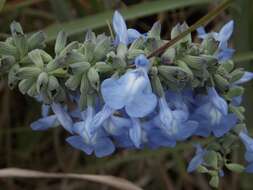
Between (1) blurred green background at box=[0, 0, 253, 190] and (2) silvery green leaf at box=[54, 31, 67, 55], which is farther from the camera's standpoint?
(1) blurred green background at box=[0, 0, 253, 190]

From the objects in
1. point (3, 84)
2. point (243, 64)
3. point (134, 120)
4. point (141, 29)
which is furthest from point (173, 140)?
point (3, 84)

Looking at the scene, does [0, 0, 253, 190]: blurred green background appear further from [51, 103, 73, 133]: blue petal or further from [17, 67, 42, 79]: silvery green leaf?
[17, 67, 42, 79]: silvery green leaf

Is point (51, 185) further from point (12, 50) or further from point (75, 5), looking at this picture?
point (12, 50)

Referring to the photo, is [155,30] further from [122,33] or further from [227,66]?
[227,66]

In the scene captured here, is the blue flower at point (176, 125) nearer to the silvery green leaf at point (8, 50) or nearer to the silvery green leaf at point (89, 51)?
the silvery green leaf at point (89, 51)

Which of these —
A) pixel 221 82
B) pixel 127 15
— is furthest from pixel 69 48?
pixel 127 15

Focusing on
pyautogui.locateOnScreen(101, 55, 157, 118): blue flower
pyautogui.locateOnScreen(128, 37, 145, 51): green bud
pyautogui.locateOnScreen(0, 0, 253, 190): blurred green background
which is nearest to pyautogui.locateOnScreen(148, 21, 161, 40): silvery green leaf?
pyautogui.locateOnScreen(128, 37, 145, 51): green bud

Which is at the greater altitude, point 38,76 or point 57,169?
point 38,76
